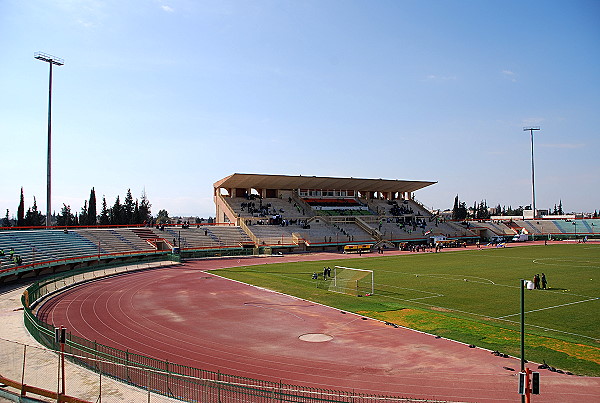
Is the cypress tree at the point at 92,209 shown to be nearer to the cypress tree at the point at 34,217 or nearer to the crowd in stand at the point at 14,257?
the cypress tree at the point at 34,217

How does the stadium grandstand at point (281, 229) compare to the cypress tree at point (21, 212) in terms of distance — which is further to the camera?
the cypress tree at point (21, 212)

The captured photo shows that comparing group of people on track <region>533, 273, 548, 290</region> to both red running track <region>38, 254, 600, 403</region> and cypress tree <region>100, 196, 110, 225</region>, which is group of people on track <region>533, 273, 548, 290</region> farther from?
cypress tree <region>100, 196, 110, 225</region>

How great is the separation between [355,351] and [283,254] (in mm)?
→ 49601

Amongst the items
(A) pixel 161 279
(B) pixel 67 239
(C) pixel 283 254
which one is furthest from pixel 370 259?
(B) pixel 67 239

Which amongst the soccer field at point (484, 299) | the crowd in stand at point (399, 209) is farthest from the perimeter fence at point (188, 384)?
the crowd in stand at point (399, 209)

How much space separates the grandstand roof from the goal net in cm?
4163

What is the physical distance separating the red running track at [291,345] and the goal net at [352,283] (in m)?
5.32

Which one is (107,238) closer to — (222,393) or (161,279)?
(161,279)

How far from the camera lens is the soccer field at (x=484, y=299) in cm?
2017

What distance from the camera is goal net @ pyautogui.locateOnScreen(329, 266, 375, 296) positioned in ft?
113

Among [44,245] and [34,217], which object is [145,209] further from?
[44,245]

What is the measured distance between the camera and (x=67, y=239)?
52719 mm

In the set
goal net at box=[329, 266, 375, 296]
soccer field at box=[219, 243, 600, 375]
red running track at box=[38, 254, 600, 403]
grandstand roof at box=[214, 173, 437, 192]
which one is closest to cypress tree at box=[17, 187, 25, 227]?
grandstand roof at box=[214, 173, 437, 192]

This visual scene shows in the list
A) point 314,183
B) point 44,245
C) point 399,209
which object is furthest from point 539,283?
point 399,209
